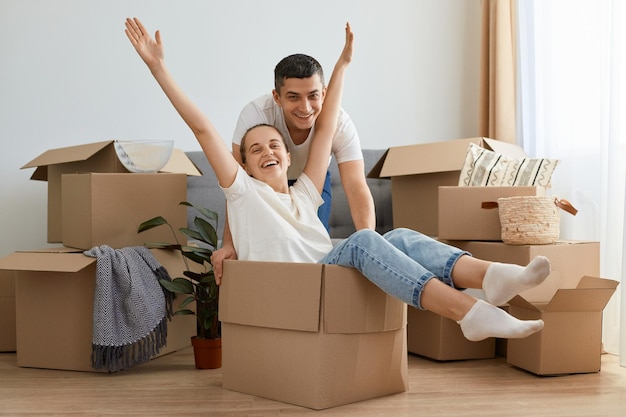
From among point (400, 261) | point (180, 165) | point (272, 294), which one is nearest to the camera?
point (400, 261)

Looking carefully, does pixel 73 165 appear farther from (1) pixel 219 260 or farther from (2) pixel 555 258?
(2) pixel 555 258

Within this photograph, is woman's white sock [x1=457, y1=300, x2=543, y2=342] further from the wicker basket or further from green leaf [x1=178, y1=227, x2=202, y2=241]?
green leaf [x1=178, y1=227, x2=202, y2=241]

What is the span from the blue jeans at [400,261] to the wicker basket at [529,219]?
481 mm

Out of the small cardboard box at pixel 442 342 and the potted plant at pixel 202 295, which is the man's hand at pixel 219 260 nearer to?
the potted plant at pixel 202 295

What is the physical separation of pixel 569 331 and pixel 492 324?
2.30 feet

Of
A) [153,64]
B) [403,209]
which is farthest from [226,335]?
[403,209]

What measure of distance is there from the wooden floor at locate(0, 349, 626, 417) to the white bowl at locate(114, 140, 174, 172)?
0.72m

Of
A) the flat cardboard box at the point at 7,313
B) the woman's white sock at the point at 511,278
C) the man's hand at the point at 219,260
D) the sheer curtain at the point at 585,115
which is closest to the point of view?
the woman's white sock at the point at 511,278

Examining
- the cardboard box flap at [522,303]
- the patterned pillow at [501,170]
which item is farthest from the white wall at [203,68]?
the cardboard box flap at [522,303]

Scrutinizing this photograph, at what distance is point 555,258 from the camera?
2311mm

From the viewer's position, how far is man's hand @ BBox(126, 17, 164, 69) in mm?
2066

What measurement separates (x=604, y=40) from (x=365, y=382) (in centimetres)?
158

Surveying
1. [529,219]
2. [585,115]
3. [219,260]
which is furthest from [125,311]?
[585,115]

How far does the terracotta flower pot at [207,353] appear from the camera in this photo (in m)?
2.40
